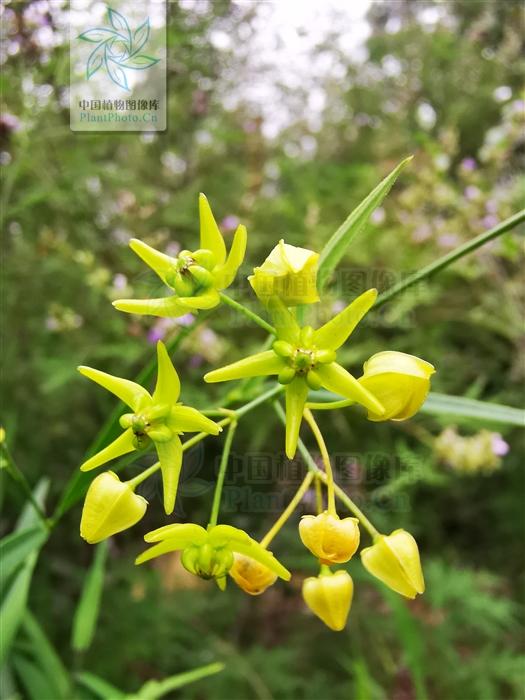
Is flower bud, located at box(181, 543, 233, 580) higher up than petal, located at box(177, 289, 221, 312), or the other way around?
petal, located at box(177, 289, 221, 312)

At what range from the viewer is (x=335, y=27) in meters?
1.81

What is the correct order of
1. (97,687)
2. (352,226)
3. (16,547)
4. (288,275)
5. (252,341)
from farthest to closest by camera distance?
(252,341)
(97,687)
(16,547)
(352,226)
(288,275)

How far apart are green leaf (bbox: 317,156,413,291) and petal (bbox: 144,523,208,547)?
257 millimetres

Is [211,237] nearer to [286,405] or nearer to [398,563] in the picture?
[286,405]

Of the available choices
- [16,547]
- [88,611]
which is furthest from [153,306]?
[88,611]

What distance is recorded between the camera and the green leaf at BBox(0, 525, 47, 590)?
687 mm

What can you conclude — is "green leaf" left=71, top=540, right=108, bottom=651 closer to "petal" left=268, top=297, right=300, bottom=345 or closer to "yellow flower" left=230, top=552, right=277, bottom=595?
"yellow flower" left=230, top=552, right=277, bottom=595

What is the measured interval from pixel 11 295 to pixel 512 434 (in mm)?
1229

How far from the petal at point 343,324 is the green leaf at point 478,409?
251 mm

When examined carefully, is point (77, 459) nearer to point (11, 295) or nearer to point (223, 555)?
point (11, 295)

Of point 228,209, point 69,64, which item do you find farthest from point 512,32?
point 69,64

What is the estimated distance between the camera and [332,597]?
56 cm

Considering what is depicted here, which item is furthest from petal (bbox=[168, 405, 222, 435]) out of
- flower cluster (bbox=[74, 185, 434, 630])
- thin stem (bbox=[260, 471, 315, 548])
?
thin stem (bbox=[260, 471, 315, 548])

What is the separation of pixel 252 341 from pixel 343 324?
0.99 meters
